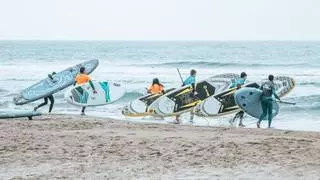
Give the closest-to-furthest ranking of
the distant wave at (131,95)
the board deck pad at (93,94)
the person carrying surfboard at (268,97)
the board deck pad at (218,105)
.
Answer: the person carrying surfboard at (268,97) < the board deck pad at (218,105) < the board deck pad at (93,94) < the distant wave at (131,95)

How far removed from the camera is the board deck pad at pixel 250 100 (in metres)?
15.3

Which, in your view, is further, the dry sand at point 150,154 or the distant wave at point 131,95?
the distant wave at point 131,95

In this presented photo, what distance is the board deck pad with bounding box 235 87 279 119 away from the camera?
15.3 m

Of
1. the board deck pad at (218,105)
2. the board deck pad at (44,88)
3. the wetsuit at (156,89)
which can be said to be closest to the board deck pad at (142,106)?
the wetsuit at (156,89)

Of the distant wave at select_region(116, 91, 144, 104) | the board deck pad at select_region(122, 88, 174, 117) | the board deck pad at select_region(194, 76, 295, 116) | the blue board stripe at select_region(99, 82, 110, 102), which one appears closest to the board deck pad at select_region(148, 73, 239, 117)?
the board deck pad at select_region(122, 88, 174, 117)

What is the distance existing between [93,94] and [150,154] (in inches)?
361

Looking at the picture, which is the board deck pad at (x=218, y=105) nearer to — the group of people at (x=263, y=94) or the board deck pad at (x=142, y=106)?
the group of people at (x=263, y=94)

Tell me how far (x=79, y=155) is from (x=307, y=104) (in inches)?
584

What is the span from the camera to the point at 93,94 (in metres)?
18.1

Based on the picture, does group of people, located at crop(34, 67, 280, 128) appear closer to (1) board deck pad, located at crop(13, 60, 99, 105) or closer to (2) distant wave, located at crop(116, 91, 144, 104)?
(1) board deck pad, located at crop(13, 60, 99, 105)

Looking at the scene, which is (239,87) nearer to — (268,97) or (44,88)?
(268,97)

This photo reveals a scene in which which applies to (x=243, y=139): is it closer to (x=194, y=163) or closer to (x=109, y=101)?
(x=194, y=163)

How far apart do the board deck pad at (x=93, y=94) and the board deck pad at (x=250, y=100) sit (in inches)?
180

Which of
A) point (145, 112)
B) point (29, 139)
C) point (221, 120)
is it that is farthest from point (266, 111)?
point (29, 139)
